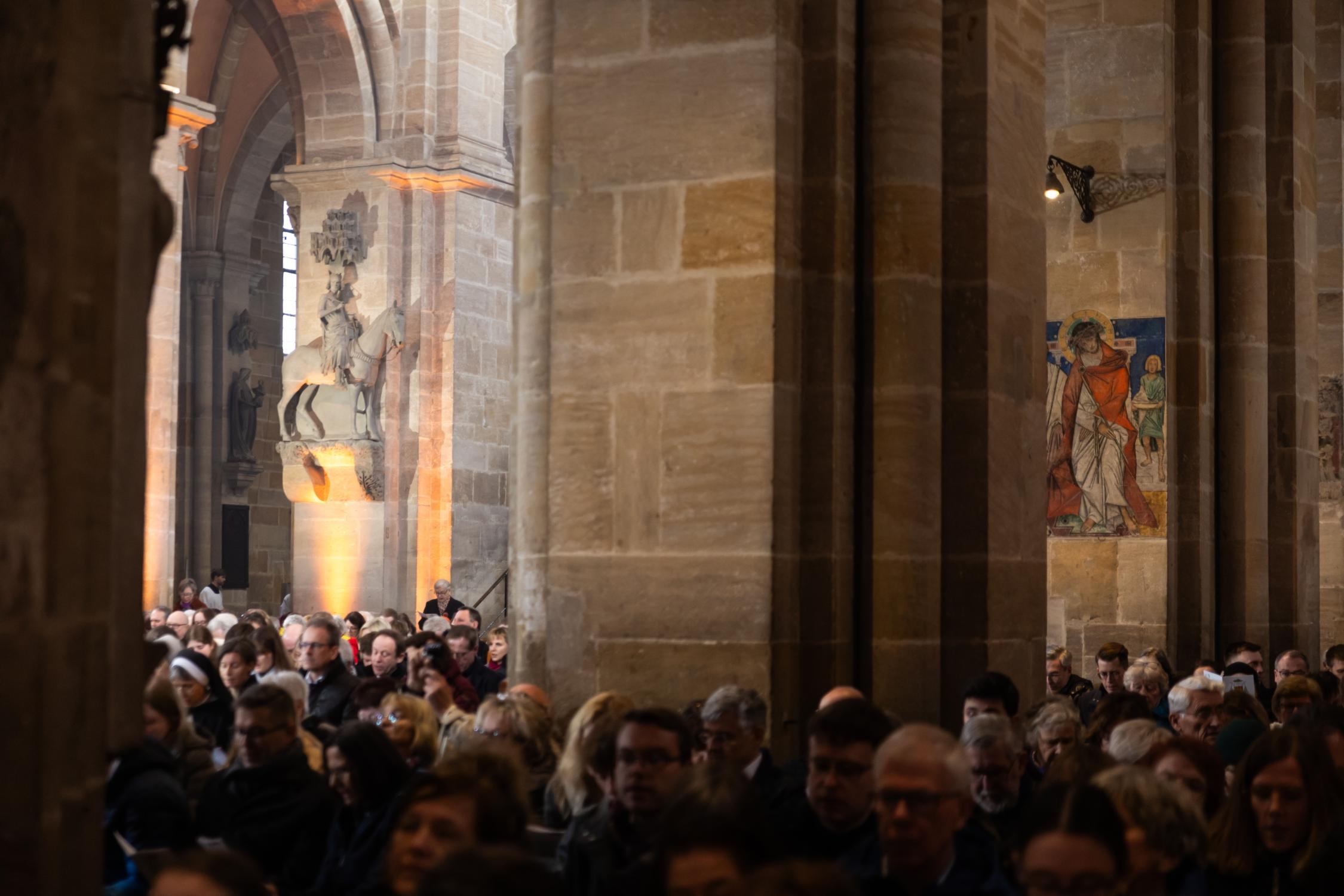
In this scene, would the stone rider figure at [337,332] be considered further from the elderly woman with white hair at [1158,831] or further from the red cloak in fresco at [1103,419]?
the elderly woman with white hair at [1158,831]

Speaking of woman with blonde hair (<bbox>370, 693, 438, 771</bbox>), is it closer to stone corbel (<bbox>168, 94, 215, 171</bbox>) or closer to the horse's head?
stone corbel (<bbox>168, 94, 215, 171</bbox>)

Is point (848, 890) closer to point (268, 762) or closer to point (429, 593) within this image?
point (268, 762)

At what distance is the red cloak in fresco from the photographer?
43.9ft

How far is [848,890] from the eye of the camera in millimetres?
2990

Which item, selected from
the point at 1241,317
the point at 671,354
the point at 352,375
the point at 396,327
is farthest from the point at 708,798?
the point at 396,327

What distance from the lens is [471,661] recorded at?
35.0ft

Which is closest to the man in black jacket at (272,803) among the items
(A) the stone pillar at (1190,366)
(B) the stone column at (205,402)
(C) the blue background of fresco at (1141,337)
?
(C) the blue background of fresco at (1141,337)

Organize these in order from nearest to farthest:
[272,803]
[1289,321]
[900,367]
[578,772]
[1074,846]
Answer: [1074,846] → [272,803] → [578,772] → [900,367] → [1289,321]

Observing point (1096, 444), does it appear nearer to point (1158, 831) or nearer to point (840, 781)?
point (840, 781)

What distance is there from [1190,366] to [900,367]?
6723 mm

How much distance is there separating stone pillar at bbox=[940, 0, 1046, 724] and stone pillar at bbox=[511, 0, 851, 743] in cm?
66

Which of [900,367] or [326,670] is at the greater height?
[900,367]

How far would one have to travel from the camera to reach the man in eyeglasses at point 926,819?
4055mm

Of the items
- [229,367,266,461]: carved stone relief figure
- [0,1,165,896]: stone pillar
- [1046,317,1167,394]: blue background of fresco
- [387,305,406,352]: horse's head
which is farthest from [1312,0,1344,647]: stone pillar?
[229,367,266,461]: carved stone relief figure
